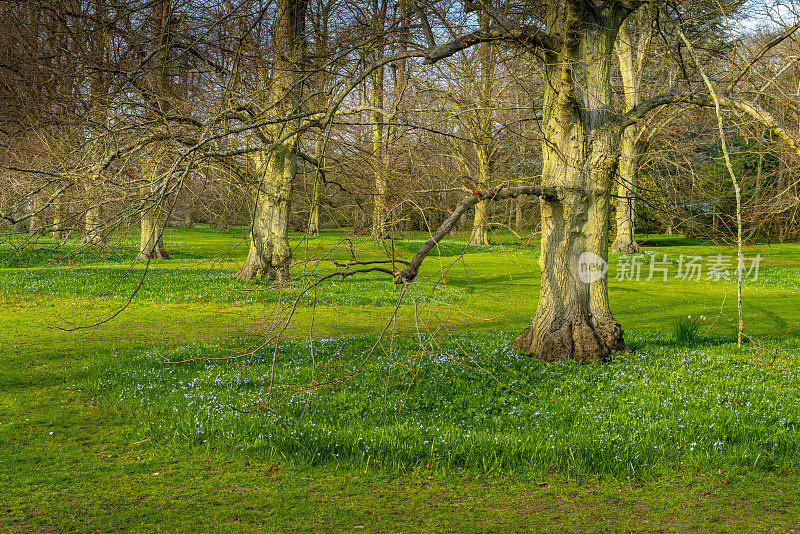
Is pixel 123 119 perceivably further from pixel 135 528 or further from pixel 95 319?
pixel 135 528

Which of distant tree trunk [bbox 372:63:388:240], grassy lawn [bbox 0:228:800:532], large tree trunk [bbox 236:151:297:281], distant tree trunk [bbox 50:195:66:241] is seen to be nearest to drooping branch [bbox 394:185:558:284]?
grassy lawn [bbox 0:228:800:532]

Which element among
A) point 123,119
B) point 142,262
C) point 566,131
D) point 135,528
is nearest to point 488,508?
point 135,528

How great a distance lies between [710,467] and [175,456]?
4921mm

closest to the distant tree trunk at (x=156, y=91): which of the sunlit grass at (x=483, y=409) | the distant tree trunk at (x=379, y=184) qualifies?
the sunlit grass at (x=483, y=409)

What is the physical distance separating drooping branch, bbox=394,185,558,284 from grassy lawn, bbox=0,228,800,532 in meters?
0.24

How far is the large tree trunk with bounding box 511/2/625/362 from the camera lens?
845 centimetres

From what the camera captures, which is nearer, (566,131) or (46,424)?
(46,424)

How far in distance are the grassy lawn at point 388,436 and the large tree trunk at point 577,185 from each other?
0.65 meters

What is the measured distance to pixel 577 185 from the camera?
8.44m

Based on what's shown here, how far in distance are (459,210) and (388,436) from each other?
2438 mm

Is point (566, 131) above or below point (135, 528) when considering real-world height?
above

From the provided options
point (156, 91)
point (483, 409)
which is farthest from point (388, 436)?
point (156, 91)

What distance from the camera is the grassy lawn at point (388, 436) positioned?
4586mm

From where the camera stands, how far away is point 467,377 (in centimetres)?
782
